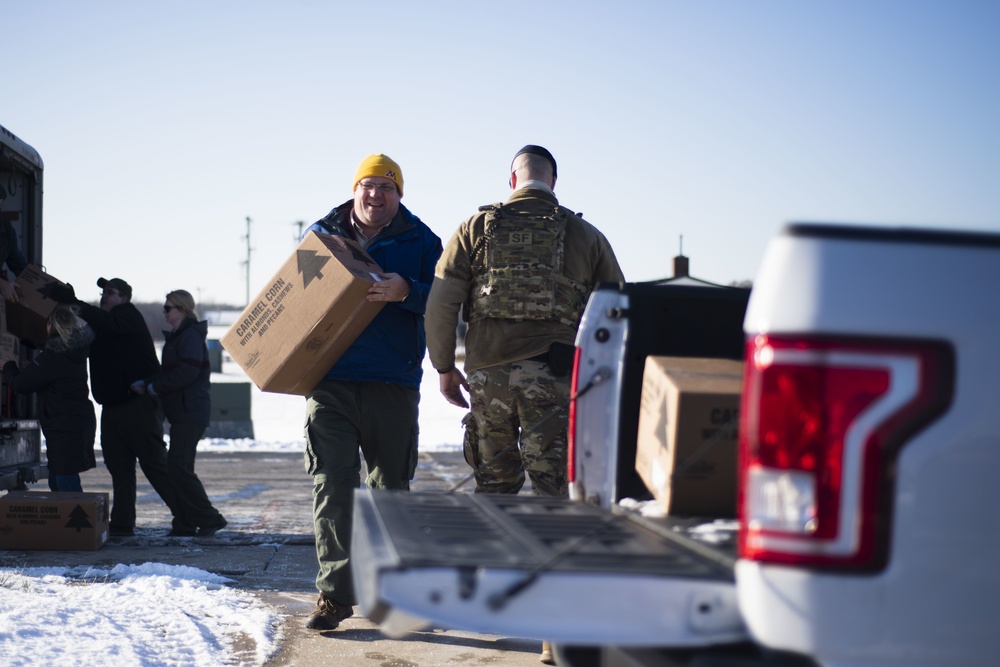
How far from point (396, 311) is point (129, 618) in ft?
5.96

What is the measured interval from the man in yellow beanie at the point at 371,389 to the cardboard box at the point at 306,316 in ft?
0.36

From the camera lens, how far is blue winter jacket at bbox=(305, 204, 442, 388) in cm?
509

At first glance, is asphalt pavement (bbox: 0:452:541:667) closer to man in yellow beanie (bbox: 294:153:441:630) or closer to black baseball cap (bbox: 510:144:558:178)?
man in yellow beanie (bbox: 294:153:441:630)

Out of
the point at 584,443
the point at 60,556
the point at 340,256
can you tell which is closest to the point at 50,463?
the point at 60,556

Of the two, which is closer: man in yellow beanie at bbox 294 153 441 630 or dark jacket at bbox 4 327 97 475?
man in yellow beanie at bbox 294 153 441 630

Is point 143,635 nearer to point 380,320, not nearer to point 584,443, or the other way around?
point 380,320

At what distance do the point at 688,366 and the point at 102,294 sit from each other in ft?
20.9

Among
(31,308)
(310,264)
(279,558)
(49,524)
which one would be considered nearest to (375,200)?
(310,264)

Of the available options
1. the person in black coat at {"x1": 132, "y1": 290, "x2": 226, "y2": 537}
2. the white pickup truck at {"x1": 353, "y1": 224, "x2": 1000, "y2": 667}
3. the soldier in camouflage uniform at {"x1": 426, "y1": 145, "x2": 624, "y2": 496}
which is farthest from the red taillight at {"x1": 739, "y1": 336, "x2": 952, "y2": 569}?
the person in black coat at {"x1": 132, "y1": 290, "x2": 226, "y2": 537}

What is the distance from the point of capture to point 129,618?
4906 millimetres

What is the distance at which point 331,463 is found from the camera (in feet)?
16.4

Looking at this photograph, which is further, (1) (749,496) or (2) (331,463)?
(2) (331,463)

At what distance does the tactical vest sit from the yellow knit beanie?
686 mm

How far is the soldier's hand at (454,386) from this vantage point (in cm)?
500
